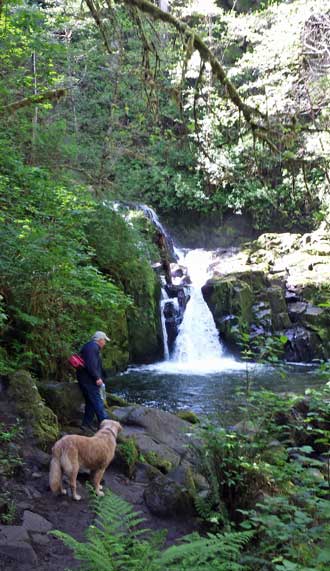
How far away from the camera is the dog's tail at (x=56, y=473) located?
4.98 m

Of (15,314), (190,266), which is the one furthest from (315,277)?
(15,314)

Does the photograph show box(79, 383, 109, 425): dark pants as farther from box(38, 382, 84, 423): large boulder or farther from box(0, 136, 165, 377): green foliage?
box(0, 136, 165, 377): green foliage

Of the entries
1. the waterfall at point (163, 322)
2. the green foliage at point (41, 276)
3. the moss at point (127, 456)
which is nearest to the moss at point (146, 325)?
the waterfall at point (163, 322)

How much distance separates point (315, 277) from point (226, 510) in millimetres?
15127

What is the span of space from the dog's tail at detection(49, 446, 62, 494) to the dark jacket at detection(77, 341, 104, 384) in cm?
228

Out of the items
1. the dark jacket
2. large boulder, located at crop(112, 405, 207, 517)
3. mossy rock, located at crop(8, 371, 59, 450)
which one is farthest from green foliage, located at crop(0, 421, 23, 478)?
Result: the dark jacket

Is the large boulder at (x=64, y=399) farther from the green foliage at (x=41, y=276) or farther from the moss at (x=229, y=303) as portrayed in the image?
the moss at (x=229, y=303)

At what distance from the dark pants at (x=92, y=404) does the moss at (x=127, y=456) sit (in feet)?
2.67

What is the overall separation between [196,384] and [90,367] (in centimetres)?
712

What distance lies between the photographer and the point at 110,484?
18.7 ft

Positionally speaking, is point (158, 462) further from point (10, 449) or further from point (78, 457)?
point (10, 449)

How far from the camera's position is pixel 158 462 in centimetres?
685

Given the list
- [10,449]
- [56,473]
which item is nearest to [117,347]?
[10,449]

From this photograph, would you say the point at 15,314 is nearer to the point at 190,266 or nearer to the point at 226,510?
the point at 226,510
